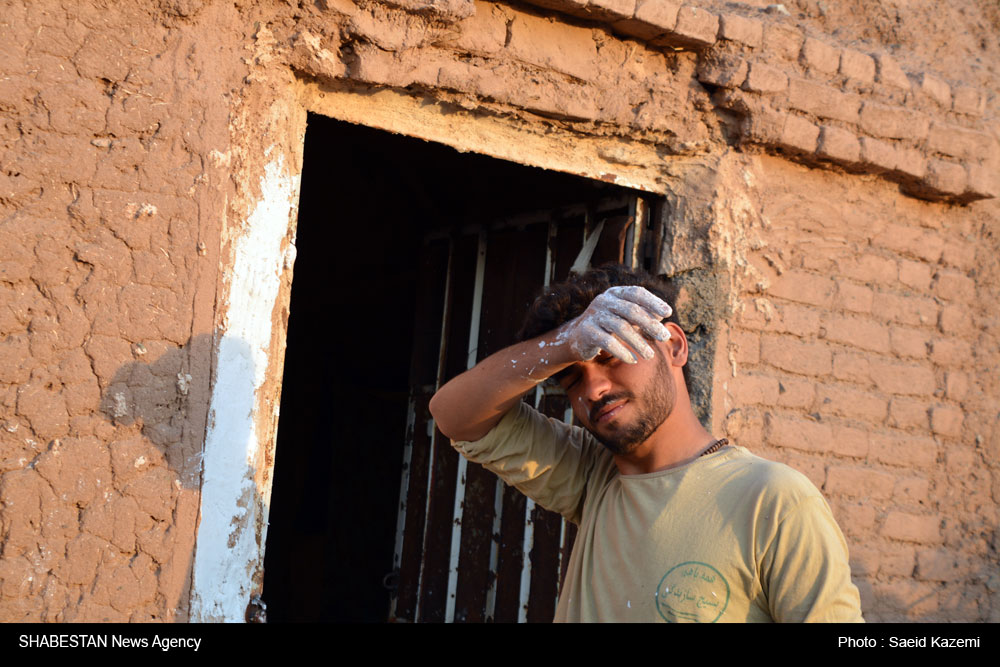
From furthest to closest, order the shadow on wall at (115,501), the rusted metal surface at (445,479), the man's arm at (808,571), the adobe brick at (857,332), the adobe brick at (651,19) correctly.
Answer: the rusted metal surface at (445,479)
the adobe brick at (857,332)
the adobe brick at (651,19)
the shadow on wall at (115,501)
the man's arm at (808,571)

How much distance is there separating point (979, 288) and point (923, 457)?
71 centimetres

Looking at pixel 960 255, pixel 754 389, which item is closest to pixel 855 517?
pixel 754 389

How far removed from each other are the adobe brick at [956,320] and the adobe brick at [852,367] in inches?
15.1

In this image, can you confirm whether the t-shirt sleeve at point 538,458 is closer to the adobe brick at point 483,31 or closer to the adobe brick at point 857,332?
the adobe brick at point 483,31

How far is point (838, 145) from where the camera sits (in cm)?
303

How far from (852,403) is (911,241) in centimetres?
67

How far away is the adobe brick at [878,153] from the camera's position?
3068 mm

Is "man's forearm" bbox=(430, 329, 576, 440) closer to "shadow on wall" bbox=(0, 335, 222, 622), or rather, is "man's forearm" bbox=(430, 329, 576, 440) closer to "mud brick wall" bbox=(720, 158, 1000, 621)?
"shadow on wall" bbox=(0, 335, 222, 622)

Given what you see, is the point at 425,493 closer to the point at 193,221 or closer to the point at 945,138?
the point at 193,221

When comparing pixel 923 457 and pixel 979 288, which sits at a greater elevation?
pixel 979 288

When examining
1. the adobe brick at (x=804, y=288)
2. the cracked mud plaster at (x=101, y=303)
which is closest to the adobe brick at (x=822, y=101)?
the adobe brick at (x=804, y=288)

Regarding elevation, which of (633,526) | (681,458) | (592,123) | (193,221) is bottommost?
(633,526)

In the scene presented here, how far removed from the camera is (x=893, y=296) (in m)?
3.18

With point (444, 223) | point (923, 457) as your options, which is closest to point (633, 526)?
point (923, 457)
